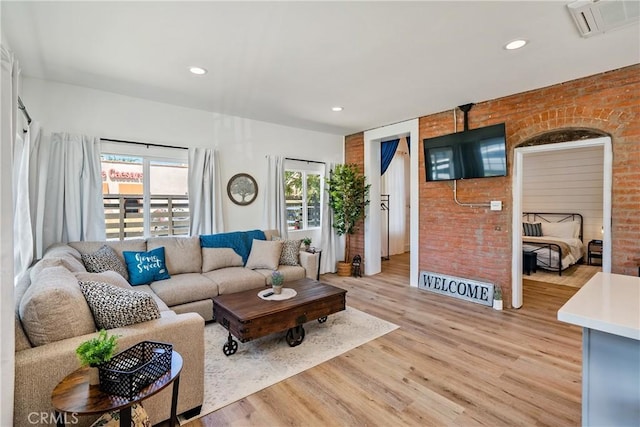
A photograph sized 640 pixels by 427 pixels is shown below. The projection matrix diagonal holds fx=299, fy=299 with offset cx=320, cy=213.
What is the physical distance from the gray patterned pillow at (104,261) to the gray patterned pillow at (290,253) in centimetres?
186

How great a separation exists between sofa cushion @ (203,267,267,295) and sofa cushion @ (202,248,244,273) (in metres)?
0.08

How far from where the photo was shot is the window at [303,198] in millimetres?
5340

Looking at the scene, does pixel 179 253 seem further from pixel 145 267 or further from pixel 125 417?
pixel 125 417

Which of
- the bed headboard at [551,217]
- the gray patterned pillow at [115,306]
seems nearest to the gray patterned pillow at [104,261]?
the gray patterned pillow at [115,306]

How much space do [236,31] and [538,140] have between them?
11.6 ft

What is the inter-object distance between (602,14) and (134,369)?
355cm

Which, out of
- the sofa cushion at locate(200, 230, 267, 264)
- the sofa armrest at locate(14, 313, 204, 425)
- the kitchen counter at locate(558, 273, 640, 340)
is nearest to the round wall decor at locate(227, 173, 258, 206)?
the sofa cushion at locate(200, 230, 267, 264)

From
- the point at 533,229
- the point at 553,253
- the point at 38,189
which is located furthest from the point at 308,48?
the point at 533,229

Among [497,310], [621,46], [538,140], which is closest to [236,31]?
[621,46]

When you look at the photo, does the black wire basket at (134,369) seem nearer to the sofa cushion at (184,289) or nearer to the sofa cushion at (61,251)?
the sofa cushion at (184,289)

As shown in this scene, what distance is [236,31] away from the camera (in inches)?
89.3

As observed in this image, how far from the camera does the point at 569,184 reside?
6.33 metres

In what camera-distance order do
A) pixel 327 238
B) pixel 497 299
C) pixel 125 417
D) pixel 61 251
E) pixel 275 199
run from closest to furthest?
pixel 125 417, pixel 61 251, pixel 497 299, pixel 275 199, pixel 327 238

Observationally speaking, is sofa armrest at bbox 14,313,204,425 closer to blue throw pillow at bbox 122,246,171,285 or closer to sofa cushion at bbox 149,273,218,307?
sofa cushion at bbox 149,273,218,307
